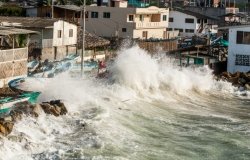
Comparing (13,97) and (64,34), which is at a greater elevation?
(64,34)

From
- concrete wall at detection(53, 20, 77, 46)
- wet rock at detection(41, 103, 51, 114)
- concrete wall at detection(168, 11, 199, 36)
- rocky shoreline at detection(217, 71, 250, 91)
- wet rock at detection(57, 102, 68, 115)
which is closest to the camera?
wet rock at detection(41, 103, 51, 114)

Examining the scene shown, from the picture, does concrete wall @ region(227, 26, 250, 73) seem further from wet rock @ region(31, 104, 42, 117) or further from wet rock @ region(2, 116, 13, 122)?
wet rock @ region(2, 116, 13, 122)

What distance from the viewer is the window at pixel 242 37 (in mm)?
45969

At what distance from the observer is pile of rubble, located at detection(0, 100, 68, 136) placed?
20.3 meters

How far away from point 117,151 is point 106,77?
14413mm

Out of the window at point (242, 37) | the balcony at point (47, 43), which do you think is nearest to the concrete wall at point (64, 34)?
the balcony at point (47, 43)

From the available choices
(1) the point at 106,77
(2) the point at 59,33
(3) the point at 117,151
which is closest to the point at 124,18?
(2) the point at 59,33

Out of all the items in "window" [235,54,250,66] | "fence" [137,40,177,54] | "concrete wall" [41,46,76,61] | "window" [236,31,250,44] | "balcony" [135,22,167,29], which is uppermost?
"balcony" [135,22,167,29]

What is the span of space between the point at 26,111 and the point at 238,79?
78.7 ft

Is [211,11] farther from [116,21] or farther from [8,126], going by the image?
[8,126]

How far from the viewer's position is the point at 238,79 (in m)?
42.8

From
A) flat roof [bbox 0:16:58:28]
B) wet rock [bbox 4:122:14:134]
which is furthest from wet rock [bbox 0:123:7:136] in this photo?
flat roof [bbox 0:16:58:28]

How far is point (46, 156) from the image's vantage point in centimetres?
1880

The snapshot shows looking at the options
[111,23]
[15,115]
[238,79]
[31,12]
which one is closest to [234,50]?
[238,79]
